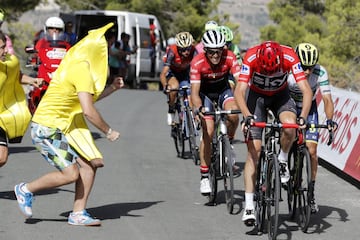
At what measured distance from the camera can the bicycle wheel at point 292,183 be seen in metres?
10.1

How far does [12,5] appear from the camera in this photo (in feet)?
140

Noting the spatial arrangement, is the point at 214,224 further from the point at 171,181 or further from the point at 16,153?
the point at 16,153

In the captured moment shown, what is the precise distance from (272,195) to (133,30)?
24846 mm

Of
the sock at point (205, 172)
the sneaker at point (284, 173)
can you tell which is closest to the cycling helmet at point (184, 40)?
the sock at point (205, 172)

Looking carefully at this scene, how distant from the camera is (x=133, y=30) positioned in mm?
33562

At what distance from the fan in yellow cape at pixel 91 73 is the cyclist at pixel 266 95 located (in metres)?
1.28

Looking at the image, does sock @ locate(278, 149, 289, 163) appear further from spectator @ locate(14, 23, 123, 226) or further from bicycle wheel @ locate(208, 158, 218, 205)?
spectator @ locate(14, 23, 123, 226)

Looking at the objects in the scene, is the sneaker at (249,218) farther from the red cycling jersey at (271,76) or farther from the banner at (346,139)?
the banner at (346,139)

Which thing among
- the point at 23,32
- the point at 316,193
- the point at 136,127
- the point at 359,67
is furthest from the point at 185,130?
the point at 23,32

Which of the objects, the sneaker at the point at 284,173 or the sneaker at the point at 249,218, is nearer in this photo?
the sneaker at the point at 249,218

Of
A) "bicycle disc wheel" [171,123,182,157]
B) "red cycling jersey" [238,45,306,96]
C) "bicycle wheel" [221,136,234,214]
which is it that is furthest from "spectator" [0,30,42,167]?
"bicycle disc wheel" [171,123,182,157]

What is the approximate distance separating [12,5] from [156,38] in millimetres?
Result: 11122

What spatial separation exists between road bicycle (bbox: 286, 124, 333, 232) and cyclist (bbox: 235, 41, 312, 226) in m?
0.15

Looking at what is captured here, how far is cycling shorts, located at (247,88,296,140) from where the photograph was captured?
32.3 ft
